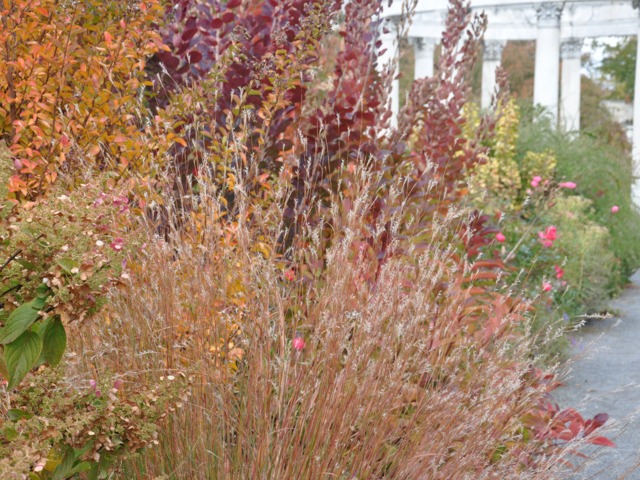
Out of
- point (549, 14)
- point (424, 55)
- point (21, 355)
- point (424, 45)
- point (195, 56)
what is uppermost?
point (549, 14)

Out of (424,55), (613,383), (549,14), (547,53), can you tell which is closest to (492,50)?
(424,55)

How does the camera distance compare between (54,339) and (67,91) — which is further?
(67,91)

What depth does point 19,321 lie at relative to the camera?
1.73 m

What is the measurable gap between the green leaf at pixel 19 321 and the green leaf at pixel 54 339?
0.20 ft

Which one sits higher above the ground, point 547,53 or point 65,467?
point 547,53

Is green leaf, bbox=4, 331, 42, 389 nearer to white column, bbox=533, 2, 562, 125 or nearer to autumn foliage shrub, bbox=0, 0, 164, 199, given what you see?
autumn foliage shrub, bbox=0, 0, 164, 199

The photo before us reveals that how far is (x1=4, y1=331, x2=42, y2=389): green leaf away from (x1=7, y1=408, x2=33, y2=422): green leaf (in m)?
0.16

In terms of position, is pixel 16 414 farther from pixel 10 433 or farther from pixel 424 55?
pixel 424 55

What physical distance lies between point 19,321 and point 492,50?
882 inches

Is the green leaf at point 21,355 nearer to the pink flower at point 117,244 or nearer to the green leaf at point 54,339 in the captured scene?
the green leaf at point 54,339

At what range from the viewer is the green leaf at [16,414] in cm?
187

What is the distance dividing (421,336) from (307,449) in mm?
567

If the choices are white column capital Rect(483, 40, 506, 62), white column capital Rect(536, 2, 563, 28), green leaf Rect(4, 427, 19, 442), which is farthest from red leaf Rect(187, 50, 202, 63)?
white column capital Rect(483, 40, 506, 62)

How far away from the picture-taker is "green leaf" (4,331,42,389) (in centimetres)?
172
